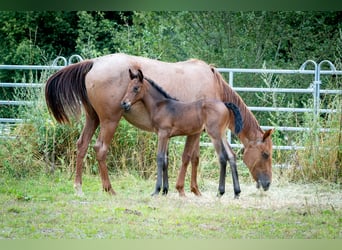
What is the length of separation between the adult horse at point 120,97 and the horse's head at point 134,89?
0.69 ft

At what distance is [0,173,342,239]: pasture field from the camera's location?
4996mm

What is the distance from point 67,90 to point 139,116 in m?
0.82

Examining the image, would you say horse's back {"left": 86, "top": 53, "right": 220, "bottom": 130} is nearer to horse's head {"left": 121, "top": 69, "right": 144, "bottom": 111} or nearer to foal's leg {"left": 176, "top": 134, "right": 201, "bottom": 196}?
horse's head {"left": 121, "top": 69, "right": 144, "bottom": 111}

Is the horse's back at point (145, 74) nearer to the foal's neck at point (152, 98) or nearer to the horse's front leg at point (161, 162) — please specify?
the foal's neck at point (152, 98)

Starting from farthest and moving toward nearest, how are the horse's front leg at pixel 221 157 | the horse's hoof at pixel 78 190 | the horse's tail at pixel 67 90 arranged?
1. the horse's tail at pixel 67 90
2. the horse's hoof at pixel 78 190
3. the horse's front leg at pixel 221 157

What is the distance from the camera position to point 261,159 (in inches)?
281

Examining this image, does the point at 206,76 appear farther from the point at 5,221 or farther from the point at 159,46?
the point at 159,46

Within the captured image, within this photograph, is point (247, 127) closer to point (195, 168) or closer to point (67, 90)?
point (195, 168)

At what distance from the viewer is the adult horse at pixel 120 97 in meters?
6.96

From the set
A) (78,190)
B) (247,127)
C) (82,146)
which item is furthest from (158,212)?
(247,127)

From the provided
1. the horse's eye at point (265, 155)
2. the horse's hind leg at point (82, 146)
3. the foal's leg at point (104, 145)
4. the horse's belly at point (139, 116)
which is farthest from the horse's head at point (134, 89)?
the horse's eye at point (265, 155)

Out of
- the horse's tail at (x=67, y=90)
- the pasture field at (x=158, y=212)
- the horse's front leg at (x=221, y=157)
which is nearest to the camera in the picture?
the pasture field at (x=158, y=212)

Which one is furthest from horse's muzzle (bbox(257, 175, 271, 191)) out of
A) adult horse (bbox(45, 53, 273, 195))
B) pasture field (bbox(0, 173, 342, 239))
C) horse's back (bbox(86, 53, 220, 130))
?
horse's back (bbox(86, 53, 220, 130))

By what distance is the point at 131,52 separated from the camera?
902 centimetres
